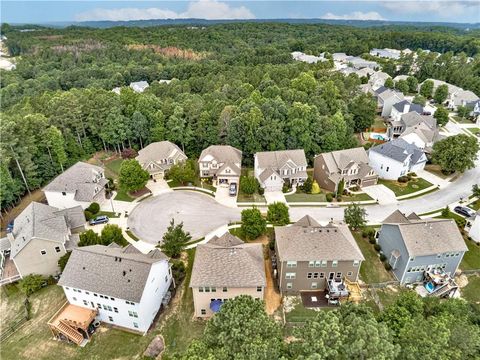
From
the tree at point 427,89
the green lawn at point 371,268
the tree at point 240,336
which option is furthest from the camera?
the tree at point 427,89

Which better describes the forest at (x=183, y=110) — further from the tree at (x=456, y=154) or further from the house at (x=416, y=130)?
the tree at (x=456, y=154)

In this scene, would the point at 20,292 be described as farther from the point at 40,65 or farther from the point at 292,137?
the point at 40,65

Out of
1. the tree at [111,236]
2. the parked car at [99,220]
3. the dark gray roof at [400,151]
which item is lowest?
the parked car at [99,220]

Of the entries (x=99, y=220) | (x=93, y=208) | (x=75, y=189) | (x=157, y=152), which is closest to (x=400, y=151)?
(x=157, y=152)

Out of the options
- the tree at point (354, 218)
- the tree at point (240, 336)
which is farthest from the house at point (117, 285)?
the tree at point (354, 218)

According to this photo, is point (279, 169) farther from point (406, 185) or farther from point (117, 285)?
point (117, 285)

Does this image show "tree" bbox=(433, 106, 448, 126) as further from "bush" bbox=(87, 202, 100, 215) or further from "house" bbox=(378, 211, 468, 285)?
"bush" bbox=(87, 202, 100, 215)

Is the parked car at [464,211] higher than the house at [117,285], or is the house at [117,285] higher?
the house at [117,285]
